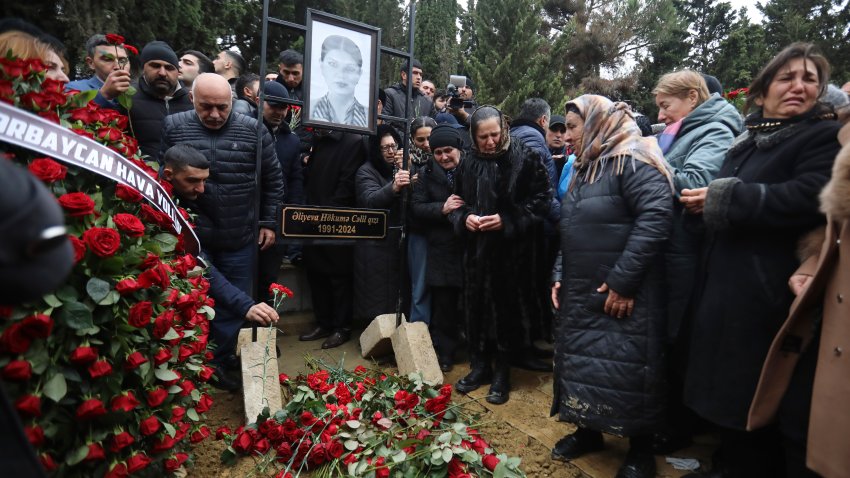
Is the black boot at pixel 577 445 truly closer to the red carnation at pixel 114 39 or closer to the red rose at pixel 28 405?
the red rose at pixel 28 405

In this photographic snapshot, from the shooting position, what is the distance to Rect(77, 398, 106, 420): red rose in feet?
4.69

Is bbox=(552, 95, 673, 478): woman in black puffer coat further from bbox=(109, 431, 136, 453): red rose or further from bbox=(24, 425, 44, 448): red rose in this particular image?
bbox=(24, 425, 44, 448): red rose

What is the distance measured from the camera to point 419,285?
405 cm

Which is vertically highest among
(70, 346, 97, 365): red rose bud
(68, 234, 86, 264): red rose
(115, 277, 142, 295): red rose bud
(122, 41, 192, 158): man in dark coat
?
(122, 41, 192, 158): man in dark coat

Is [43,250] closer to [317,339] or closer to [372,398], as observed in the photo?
[372,398]

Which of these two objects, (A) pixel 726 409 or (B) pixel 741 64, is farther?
(B) pixel 741 64

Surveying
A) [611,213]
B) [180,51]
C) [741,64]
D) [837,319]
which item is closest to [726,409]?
[837,319]

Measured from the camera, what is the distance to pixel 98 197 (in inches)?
64.1

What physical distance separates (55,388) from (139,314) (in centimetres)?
29

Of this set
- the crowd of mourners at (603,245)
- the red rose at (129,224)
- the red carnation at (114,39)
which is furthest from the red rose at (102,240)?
the red carnation at (114,39)

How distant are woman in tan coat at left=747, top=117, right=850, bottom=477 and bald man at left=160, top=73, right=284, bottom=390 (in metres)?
2.66

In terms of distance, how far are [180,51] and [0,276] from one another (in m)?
11.5

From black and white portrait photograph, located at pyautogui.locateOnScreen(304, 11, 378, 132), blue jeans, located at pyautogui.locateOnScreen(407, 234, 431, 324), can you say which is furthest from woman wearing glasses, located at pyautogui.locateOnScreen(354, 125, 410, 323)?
black and white portrait photograph, located at pyautogui.locateOnScreen(304, 11, 378, 132)

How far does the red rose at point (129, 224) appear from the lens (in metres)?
1.63
